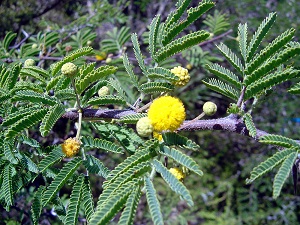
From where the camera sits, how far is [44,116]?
1.22 metres

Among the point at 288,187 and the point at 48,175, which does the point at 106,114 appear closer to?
the point at 48,175

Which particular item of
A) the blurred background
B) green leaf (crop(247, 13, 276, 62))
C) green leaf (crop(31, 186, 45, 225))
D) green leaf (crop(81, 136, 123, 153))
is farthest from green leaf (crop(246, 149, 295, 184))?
the blurred background

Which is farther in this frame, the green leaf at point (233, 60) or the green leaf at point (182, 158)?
the green leaf at point (233, 60)

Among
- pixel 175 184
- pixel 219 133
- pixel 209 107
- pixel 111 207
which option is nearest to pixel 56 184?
pixel 111 207

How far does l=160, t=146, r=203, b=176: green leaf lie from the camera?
1.01 m

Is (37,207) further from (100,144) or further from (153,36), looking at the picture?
(153,36)

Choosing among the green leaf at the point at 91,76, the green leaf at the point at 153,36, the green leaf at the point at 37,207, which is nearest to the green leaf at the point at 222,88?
the green leaf at the point at 153,36

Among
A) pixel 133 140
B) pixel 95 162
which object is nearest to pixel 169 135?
pixel 133 140

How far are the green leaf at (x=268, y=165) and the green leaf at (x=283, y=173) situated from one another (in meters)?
0.01

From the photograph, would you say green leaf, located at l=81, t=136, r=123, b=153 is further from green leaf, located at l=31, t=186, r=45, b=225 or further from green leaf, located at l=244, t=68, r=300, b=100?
green leaf, located at l=244, t=68, r=300, b=100

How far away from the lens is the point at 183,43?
46.8 inches

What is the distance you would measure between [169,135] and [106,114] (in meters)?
0.34

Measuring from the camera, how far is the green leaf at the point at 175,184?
3.11 feet

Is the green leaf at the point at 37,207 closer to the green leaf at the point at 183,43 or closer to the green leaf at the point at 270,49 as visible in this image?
the green leaf at the point at 183,43
